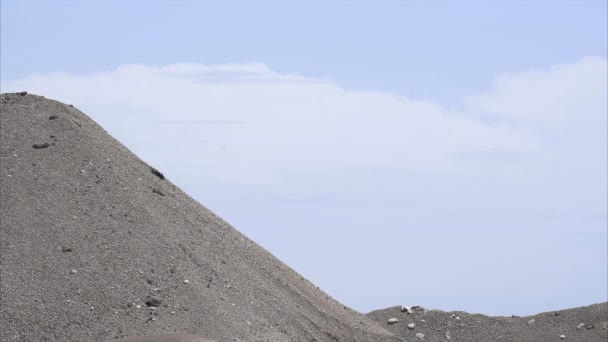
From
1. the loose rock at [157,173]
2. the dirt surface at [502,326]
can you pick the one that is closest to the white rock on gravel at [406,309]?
the dirt surface at [502,326]

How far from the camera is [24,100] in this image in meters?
25.0

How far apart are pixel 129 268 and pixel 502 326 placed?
1042 centimetres

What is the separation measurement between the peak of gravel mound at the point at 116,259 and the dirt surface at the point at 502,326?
1.52 m

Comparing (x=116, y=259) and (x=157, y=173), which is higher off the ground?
(x=157, y=173)

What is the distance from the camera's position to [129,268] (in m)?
20.0

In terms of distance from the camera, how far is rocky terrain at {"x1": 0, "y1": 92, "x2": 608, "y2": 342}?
61.7 feet

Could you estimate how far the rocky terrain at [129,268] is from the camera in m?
18.8

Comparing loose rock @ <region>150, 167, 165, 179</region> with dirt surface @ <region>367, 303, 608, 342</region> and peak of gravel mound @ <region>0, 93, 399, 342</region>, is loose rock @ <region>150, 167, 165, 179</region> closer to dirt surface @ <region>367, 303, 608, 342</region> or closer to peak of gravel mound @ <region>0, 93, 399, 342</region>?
peak of gravel mound @ <region>0, 93, 399, 342</region>

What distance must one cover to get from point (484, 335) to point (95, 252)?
10.1 meters

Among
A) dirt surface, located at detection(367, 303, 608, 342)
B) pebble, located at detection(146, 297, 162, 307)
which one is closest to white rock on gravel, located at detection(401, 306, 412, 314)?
dirt surface, located at detection(367, 303, 608, 342)

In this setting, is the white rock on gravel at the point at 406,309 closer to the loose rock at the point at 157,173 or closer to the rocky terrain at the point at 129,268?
the rocky terrain at the point at 129,268

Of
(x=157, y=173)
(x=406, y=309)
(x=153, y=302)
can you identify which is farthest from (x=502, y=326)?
(x=153, y=302)

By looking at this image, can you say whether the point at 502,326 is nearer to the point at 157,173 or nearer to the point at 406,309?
the point at 406,309

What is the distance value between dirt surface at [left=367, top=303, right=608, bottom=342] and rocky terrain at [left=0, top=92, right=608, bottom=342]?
0.16 ft
